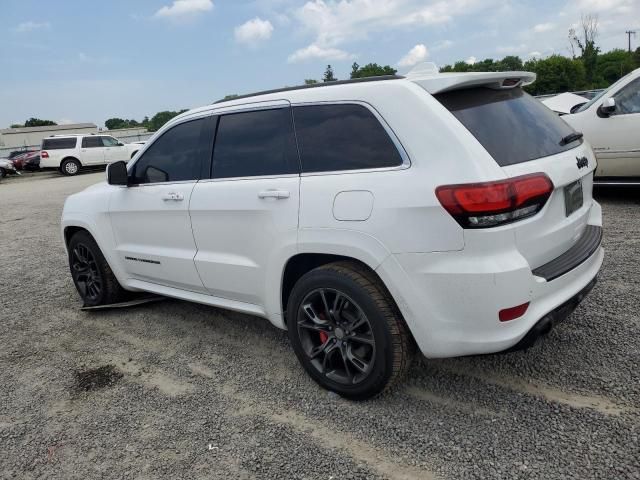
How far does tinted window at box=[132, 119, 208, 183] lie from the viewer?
3613 millimetres

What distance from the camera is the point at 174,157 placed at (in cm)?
379

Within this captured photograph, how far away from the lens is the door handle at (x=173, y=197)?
3587 millimetres

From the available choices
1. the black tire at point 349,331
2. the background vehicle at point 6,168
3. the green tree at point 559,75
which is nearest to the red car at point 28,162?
the background vehicle at point 6,168

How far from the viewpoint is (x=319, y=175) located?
2.81m

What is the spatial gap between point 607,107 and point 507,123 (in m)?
4.58

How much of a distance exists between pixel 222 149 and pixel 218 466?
1.99 metres

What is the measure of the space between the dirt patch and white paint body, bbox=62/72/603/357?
1.06 meters

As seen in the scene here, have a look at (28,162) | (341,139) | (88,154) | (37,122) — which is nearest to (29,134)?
(37,122)

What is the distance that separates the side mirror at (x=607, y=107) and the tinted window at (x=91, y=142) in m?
23.5

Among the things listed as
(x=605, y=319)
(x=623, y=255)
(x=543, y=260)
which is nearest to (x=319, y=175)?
(x=543, y=260)

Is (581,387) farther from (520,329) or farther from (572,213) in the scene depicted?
(572,213)

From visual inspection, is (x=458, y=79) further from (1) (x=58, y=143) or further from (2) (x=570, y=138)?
(1) (x=58, y=143)

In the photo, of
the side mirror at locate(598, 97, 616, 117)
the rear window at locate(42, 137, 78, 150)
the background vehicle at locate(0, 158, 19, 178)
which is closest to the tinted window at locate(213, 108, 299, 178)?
the side mirror at locate(598, 97, 616, 117)

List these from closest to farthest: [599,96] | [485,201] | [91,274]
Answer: [485,201] < [91,274] < [599,96]
